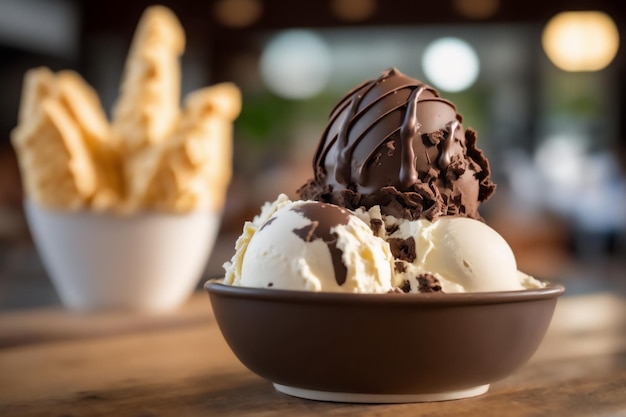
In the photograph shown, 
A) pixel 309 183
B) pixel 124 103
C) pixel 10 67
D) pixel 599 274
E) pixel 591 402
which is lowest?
pixel 599 274

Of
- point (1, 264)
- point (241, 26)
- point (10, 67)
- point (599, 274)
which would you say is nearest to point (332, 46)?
point (241, 26)

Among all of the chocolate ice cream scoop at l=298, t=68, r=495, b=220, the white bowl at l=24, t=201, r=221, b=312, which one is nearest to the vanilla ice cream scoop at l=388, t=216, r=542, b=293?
the chocolate ice cream scoop at l=298, t=68, r=495, b=220

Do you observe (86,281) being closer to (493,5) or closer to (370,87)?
(370,87)

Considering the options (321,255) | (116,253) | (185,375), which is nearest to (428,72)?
(116,253)

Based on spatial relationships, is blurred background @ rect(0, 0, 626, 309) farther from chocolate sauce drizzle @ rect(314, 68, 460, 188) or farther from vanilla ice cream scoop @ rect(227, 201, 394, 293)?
vanilla ice cream scoop @ rect(227, 201, 394, 293)

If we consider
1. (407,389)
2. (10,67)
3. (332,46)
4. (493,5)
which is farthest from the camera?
(332,46)

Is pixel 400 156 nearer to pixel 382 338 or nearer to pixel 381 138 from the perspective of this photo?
pixel 381 138
